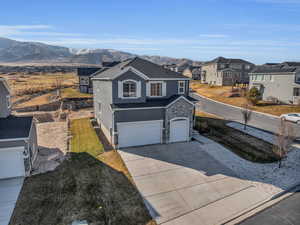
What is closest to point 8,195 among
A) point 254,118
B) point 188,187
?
point 188,187

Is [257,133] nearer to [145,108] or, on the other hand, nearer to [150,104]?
[150,104]

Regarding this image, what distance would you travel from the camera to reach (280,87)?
37812mm

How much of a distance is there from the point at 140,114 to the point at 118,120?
6.51 ft

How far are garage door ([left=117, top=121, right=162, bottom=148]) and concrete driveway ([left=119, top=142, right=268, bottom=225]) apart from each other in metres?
1.14

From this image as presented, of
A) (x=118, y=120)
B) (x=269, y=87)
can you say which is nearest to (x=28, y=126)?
(x=118, y=120)

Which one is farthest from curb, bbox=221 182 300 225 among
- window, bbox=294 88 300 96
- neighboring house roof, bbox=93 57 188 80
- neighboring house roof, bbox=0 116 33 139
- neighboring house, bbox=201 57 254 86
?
neighboring house, bbox=201 57 254 86

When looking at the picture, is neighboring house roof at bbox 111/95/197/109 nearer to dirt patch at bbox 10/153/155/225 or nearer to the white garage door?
the white garage door

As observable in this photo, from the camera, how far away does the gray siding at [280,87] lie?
3581 centimetres

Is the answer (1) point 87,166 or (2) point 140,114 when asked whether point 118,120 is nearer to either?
(2) point 140,114

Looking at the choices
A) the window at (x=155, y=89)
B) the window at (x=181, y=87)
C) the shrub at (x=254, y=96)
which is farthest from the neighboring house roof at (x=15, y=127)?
the shrub at (x=254, y=96)

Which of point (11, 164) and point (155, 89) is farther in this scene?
point (155, 89)

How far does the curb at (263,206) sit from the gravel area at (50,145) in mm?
12089

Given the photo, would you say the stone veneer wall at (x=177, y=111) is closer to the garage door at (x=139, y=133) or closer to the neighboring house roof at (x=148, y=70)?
the garage door at (x=139, y=133)

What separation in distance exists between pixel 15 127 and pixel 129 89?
29.8 ft
